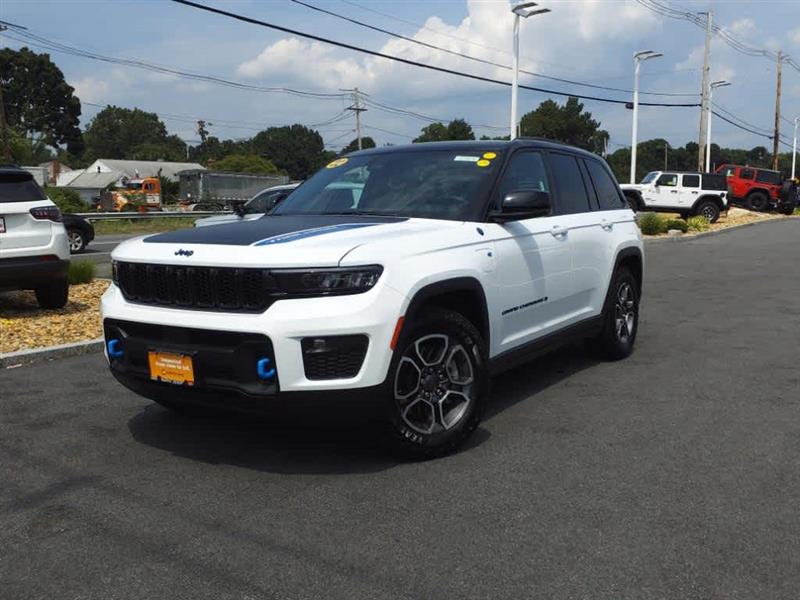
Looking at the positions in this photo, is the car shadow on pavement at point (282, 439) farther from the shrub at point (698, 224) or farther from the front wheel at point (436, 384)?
the shrub at point (698, 224)

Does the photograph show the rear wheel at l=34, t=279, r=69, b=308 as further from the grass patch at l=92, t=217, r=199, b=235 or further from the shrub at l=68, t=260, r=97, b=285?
the grass patch at l=92, t=217, r=199, b=235

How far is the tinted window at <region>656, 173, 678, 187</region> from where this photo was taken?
99.9 feet

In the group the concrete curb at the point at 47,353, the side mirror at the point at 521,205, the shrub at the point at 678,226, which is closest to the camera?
the side mirror at the point at 521,205

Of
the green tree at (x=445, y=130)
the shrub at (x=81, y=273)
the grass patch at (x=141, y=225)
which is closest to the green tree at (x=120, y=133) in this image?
the green tree at (x=445, y=130)

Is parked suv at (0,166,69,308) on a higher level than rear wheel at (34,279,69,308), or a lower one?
higher

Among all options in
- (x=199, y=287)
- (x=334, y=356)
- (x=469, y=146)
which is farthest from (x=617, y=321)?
(x=199, y=287)

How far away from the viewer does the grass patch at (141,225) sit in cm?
2837

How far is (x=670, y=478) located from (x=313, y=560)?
1940 mm

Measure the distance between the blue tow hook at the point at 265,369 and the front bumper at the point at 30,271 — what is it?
543cm

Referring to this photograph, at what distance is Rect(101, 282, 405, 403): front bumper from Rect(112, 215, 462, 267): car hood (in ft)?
0.74

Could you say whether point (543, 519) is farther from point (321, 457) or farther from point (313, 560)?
point (321, 457)

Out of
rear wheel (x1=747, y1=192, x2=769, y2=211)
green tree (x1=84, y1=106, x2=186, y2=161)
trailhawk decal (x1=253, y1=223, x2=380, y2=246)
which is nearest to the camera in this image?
trailhawk decal (x1=253, y1=223, x2=380, y2=246)

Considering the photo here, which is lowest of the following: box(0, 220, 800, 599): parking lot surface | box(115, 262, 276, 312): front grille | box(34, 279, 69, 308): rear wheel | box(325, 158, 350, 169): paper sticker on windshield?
box(0, 220, 800, 599): parking lot surface

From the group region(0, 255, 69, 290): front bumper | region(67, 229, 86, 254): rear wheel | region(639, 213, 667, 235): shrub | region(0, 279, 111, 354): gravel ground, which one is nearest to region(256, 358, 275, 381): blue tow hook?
region(0, 279, 111, 354): gravel ground
